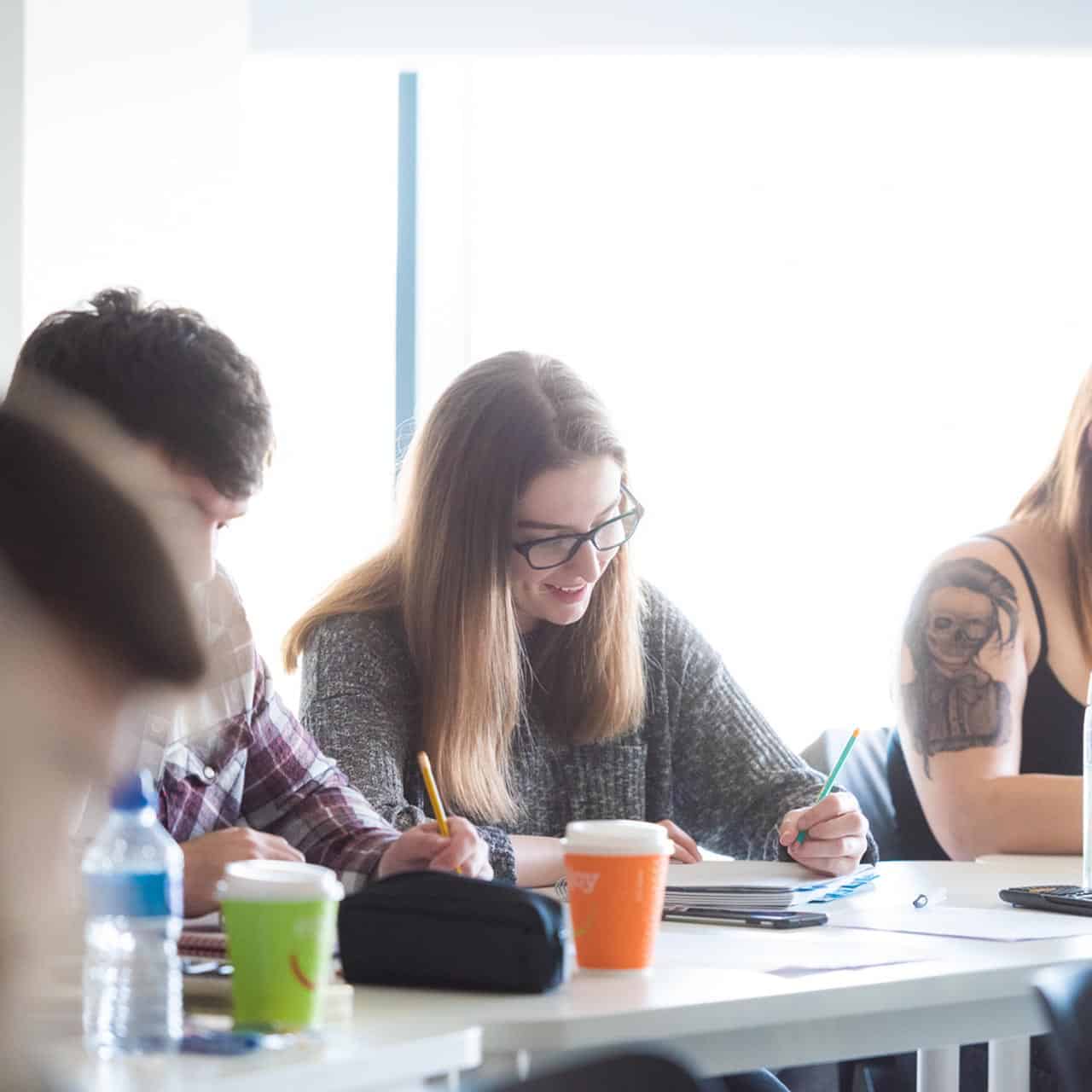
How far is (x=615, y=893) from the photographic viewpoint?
1495 mm

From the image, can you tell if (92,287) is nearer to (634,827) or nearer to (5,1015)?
(634,827)

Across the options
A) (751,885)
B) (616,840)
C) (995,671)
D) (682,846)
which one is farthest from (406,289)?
(616,840)

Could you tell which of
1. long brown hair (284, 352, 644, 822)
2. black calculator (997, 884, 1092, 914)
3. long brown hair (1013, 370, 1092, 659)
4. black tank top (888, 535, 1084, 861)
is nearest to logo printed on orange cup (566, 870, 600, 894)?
black calculator (997, 884, 1092, 914)

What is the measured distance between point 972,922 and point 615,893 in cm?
46

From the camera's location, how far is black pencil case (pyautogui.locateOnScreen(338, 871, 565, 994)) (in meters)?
1.37

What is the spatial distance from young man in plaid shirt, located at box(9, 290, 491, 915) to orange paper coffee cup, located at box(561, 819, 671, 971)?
0.25 m

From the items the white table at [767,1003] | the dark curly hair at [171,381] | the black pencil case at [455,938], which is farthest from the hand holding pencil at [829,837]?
the dark curly hair at [171,381]

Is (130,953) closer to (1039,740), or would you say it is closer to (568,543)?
(568,543)

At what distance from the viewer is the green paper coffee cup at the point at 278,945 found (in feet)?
4.02

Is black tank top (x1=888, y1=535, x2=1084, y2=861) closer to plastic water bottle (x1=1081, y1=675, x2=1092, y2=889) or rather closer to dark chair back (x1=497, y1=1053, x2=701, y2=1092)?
plastic water bottle (x1=1081, y1=675, x2=1092, y2=889)

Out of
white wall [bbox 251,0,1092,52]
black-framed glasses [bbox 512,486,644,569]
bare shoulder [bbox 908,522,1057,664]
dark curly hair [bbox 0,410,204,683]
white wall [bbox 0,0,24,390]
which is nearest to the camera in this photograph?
dark curly hair [bbox 0,410,204,683]

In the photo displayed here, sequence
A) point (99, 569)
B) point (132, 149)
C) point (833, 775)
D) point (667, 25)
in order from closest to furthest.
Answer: point (99, 569) → point (833, 775) → point (132, 149) → point (667, 25)

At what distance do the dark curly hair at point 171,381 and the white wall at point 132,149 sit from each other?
1.27 meters

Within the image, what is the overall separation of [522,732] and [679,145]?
6.76ft
